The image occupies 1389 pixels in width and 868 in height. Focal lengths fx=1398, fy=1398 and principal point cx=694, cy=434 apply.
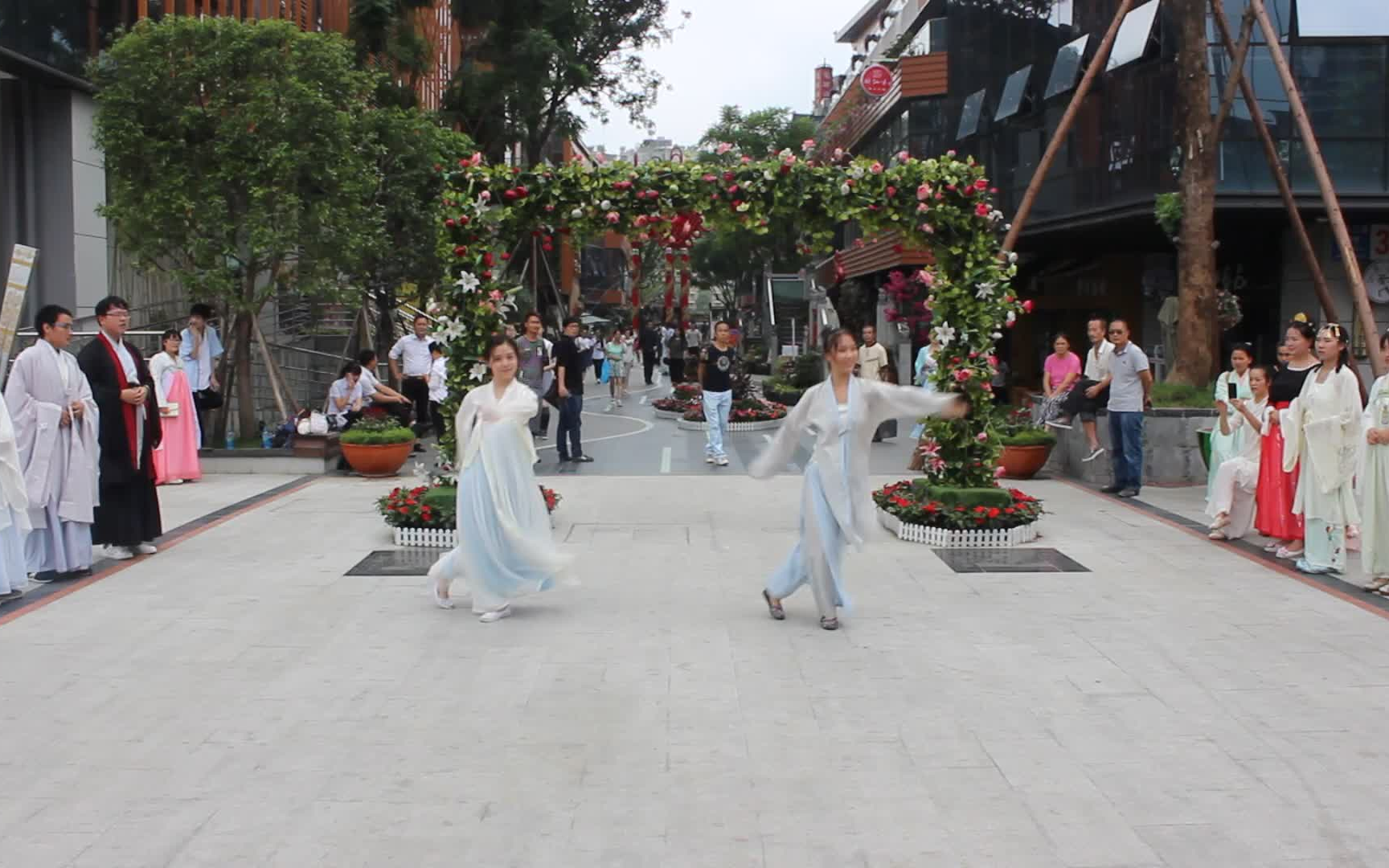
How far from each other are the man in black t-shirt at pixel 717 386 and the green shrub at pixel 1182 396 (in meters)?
4.84

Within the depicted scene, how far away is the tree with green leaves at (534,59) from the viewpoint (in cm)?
2995

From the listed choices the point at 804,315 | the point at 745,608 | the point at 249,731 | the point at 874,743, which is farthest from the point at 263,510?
the point at 804,315

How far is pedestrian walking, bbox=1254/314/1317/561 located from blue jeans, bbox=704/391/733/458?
7182mm

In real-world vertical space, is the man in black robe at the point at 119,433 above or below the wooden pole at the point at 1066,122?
below

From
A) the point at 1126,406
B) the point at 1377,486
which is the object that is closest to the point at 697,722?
the point at 1377,486

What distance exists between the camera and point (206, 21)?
16062 millimetres

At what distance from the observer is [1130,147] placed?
20.1 m

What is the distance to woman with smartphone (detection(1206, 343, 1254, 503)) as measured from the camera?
11.1 metres

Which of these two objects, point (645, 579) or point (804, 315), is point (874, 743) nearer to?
point (645, 579)

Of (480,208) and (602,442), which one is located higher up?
(480,208)

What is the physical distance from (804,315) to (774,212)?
172 ft

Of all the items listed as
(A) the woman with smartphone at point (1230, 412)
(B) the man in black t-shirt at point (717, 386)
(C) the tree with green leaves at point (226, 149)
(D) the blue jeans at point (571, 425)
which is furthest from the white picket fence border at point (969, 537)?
(C) the tree with green leaves at point (226, 149)

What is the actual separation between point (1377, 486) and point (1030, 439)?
6.31 meters

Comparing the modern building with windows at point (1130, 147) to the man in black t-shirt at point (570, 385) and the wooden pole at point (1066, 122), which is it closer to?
the wooden pole at point (1066, 122)
